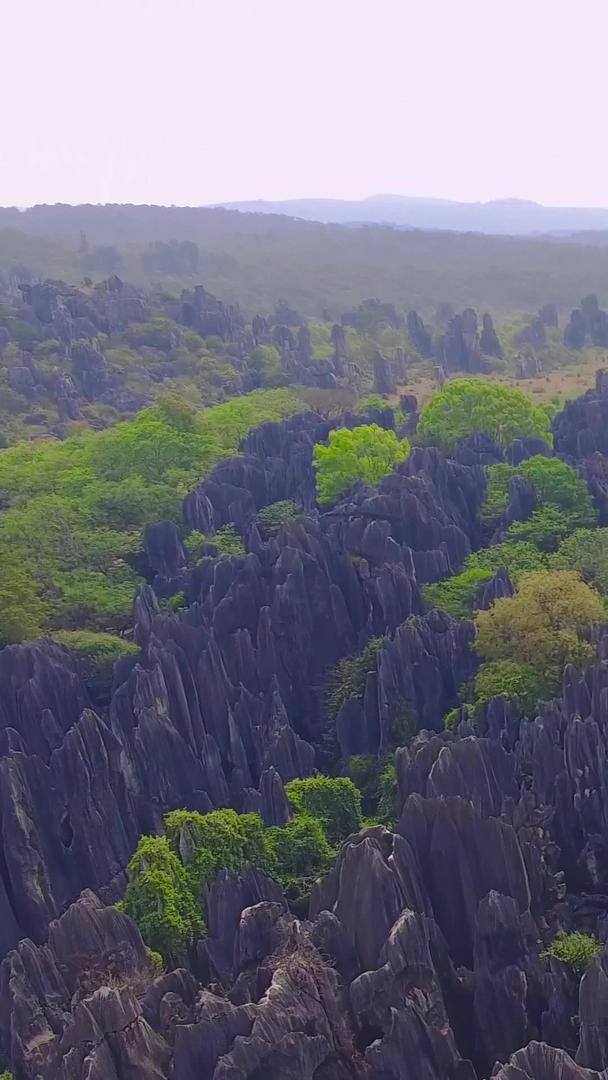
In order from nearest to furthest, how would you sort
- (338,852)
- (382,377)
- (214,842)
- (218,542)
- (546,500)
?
(338,852), (214,842), (218,542), (546,500), (382,377)

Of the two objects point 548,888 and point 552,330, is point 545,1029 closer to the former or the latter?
point 548,888

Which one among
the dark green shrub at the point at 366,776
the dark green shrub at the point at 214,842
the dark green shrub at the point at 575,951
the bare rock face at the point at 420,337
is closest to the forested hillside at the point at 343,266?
the bare rock face at the point at 420,337

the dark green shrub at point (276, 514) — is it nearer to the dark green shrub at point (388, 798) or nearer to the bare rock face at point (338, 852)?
the bare rock face at point (338, 852)

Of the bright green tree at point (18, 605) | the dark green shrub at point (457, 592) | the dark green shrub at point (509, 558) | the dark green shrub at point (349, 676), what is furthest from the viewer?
the dark green shrub at point (509, 558)

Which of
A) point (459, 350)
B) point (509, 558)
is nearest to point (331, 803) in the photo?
point (509, 558)

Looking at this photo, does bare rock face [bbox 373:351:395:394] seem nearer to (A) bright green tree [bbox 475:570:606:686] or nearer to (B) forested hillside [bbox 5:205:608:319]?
(B) forested hillside [bbox 5:205:608:319]


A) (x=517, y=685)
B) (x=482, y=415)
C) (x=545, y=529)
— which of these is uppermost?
(x=482, y=415)

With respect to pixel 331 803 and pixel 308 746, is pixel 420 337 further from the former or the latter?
pixel 331 803

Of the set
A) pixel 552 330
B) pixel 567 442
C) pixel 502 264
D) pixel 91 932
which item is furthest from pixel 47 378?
pixel 502 264
